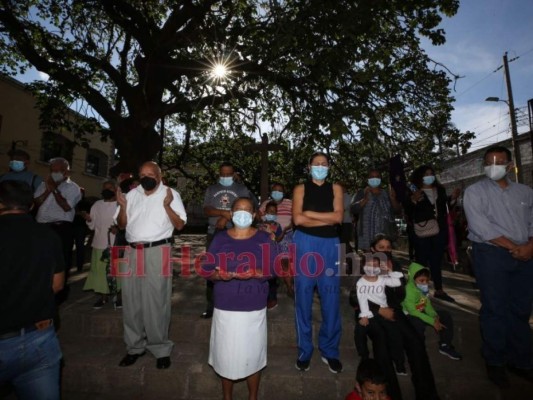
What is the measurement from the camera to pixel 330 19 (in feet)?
17.7

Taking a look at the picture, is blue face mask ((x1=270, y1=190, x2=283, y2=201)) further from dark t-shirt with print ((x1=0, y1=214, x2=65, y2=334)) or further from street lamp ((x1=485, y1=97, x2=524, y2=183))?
street lamp ((x1=485, y1=97, x2=524, y2=183))

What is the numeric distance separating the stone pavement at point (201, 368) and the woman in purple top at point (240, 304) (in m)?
0.66

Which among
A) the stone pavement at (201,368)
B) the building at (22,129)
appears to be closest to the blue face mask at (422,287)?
the stone pavement at (201,368)

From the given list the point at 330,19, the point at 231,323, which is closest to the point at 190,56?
the point at 330,19

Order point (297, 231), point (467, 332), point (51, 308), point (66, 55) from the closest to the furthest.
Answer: point (51, 308), point (297, 231), point (467, 332), point (66, 55)

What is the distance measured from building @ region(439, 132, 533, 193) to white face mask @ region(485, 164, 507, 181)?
650 inches

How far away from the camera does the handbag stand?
4.82m

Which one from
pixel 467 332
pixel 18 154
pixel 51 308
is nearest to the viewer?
pixel 51 308

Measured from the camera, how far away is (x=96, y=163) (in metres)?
21.0

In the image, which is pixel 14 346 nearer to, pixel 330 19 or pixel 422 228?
pixel 422 228

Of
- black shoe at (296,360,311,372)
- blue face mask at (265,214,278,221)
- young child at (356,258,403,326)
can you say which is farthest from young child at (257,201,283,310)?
young child at (356,258,403,326)

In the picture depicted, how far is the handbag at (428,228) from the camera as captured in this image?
4.82m

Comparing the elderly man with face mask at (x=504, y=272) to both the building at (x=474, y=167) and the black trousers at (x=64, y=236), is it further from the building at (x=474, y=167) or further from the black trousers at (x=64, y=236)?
the building at (x=474, y=167)

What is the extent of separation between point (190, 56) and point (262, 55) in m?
3.98
